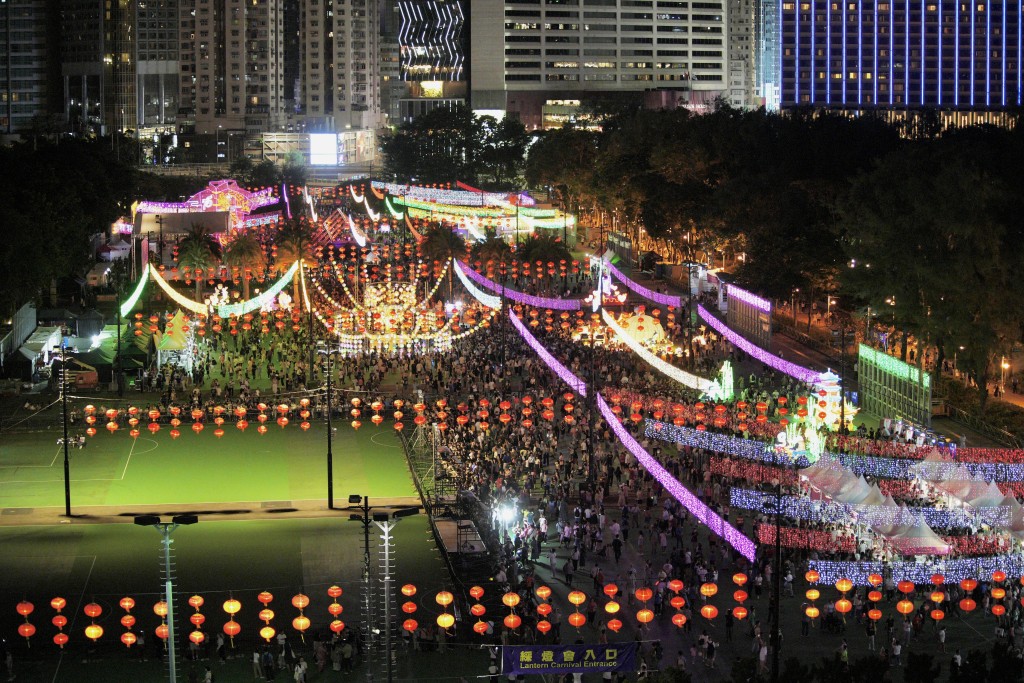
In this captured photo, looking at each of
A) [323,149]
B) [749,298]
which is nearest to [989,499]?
[749,298]

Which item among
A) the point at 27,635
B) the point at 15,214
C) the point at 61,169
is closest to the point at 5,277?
the point at 15,214

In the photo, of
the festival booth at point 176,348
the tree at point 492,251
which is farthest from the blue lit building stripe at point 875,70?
the festival booth at point 176,348

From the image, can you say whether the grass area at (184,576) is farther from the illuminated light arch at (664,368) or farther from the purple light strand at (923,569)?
the illuminated light arch at (664,368)

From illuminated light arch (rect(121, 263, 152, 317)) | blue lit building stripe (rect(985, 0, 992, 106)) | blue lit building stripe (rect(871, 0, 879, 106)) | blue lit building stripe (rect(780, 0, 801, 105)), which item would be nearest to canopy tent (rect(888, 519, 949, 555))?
illuminated light arch (rect(121, 263, 152, 317))

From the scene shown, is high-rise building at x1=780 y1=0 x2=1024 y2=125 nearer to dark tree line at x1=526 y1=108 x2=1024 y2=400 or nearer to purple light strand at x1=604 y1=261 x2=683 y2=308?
dark tree line at x1=526 y1=108 x2=1024 y2=400

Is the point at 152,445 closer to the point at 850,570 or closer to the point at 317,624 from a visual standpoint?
the point at 317,624

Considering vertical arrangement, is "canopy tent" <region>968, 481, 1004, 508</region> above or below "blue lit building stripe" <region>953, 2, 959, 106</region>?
below

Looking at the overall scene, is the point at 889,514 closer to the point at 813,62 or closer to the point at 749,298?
the point at 749,298
